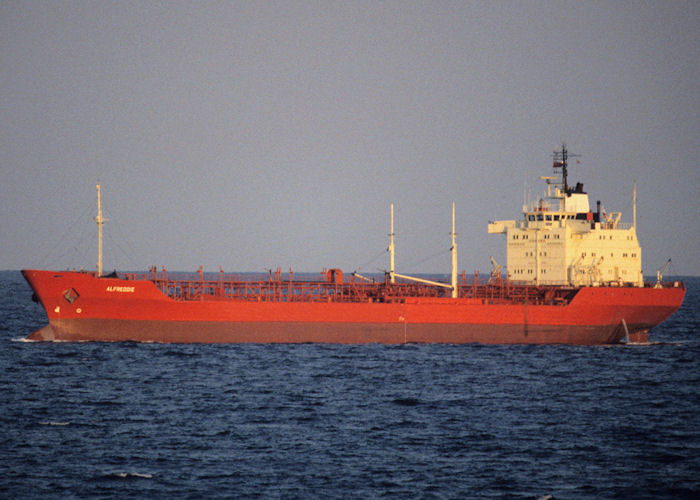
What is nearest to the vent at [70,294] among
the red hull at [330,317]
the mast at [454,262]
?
the red hull at [330,317]

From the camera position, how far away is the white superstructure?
44.2 metres

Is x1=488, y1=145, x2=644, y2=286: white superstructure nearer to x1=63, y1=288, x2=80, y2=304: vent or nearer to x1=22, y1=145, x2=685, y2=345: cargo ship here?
x1=22, y1=145, x2=685, y2=345: cargo ship

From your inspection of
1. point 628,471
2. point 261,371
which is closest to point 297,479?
point 628,471

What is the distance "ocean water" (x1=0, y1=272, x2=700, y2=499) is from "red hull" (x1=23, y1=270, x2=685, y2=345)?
47.5 inches

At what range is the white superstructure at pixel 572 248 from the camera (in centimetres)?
4416

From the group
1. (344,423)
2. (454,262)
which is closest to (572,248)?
(454,262)

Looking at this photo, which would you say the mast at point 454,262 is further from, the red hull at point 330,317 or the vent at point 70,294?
the vent at point 70,294

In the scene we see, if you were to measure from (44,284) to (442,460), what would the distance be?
25.0 meters

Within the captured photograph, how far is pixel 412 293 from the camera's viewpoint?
4569 cm

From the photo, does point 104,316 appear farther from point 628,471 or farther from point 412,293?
point 628,471

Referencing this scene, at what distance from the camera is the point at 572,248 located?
44.3 meters

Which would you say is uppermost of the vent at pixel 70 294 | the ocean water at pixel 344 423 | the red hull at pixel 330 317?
the vent at pixel 70 294

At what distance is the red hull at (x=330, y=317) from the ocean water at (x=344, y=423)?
1206 millimetres

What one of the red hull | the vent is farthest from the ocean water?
the vent
